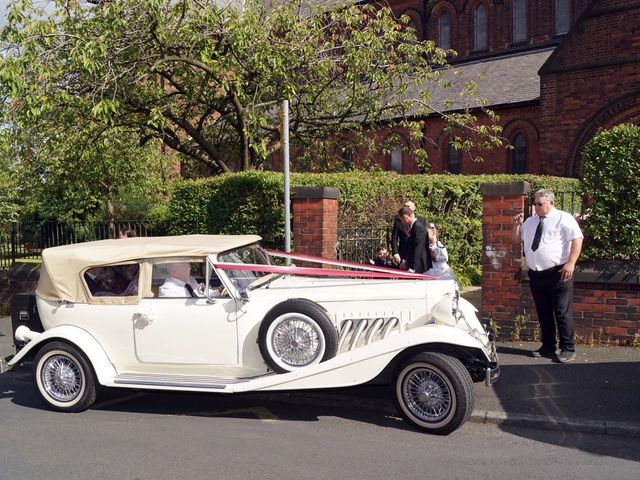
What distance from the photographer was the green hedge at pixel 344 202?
11109mm

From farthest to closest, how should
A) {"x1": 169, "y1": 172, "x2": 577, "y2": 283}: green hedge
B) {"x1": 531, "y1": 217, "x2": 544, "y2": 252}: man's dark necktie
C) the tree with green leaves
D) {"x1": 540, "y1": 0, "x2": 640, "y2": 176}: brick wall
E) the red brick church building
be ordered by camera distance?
the red brick church building
{"x1": 540, "y1": 0, "x2": 640, "y2": 176}: brick wall
{"x1": 169, "y1": 172, "x2": 577, "y2": 283}: green hedge
the tree with green leaves
{"x1": 531, "y1": 217, "x2": 544, "y2": 252}: man's dark necktie

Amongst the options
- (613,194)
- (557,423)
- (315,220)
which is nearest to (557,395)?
(557,423)

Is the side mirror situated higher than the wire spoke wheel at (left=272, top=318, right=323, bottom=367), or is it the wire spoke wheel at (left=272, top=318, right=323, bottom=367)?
the side mirror

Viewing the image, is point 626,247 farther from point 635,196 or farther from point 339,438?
point 339,438

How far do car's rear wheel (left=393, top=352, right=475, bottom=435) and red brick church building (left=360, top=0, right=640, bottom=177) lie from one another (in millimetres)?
10955

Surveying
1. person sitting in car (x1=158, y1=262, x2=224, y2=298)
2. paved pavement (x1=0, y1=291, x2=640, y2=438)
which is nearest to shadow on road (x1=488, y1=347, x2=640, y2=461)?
paved pavement (x1=0, y1=291, x2=640, y2=438)

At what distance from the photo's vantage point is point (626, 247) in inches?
299

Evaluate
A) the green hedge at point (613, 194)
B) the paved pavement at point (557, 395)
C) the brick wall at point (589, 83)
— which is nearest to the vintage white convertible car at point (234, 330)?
the paved pavement at point (557, 395)

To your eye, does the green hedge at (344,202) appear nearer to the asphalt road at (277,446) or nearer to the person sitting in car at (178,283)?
the person sitting in car at (178,283)

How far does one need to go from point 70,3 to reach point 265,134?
492 cm

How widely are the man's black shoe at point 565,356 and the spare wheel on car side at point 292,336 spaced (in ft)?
10.1

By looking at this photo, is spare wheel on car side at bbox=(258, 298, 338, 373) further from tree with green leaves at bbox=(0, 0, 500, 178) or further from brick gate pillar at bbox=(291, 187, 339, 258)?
tree with green leaves at bbox=(0, 0, 500, 178)

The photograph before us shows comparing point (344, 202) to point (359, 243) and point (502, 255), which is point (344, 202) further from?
point (502, 255)

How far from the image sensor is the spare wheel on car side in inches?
211
